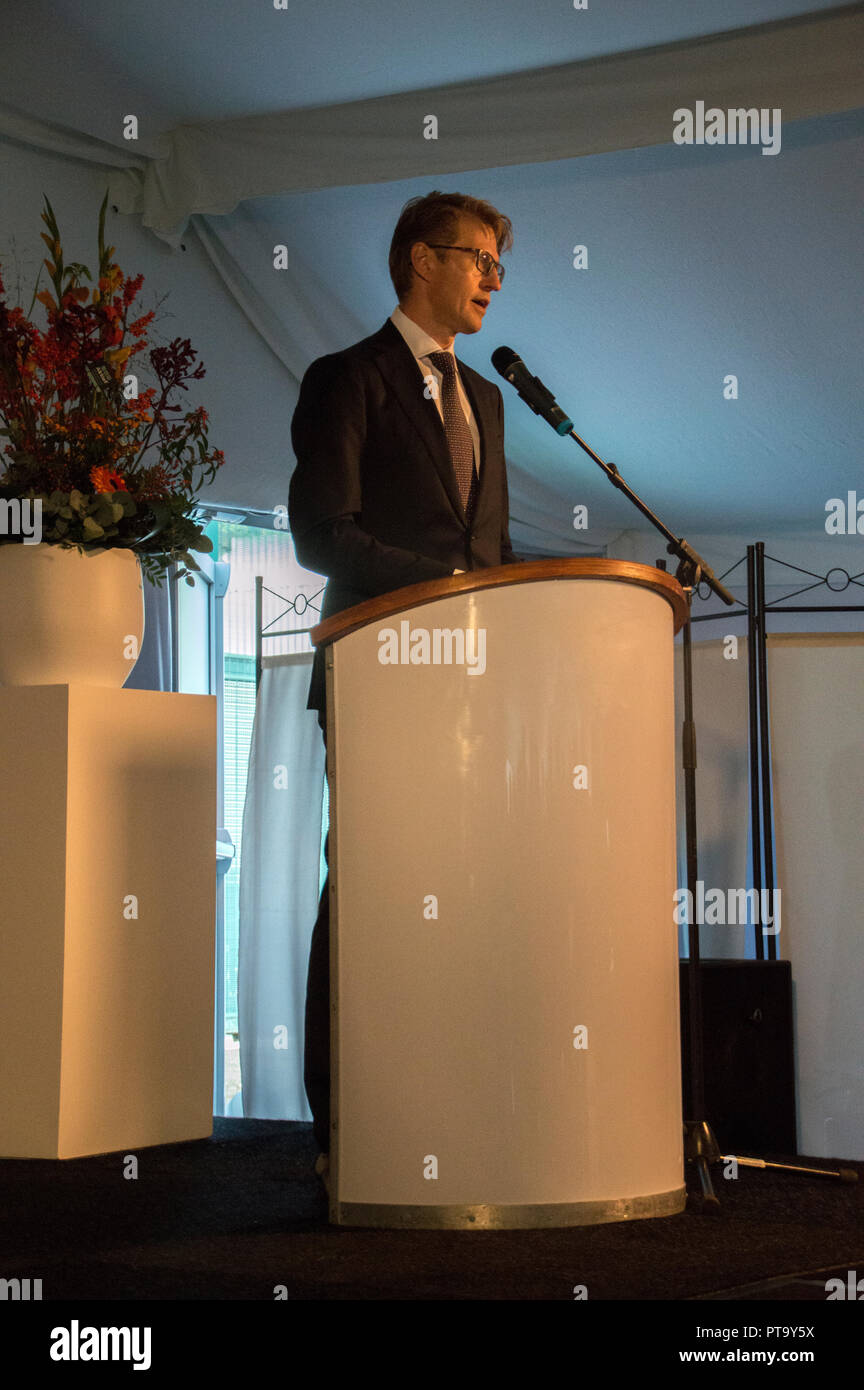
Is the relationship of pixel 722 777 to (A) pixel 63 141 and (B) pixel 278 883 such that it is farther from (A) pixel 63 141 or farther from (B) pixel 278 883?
(A) pixel 63 141

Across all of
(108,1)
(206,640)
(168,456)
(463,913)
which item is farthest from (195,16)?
(463,913)

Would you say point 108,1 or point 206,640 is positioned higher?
point 108,1

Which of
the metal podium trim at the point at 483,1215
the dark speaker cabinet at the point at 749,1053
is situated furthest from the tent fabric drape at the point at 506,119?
the metal podium trim at the point at 483,1215

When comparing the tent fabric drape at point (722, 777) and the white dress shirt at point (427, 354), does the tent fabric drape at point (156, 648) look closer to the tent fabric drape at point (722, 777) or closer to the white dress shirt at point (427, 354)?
the tent fabric drape at point (722, 777)

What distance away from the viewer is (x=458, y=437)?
6.75 feet

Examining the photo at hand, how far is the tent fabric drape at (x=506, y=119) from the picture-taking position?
3342 mm

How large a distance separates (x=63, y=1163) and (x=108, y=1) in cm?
296

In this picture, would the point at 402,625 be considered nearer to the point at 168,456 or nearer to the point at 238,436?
the point at 168,456

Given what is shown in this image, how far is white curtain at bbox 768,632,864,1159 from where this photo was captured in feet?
13.1

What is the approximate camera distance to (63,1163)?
2.01 metres

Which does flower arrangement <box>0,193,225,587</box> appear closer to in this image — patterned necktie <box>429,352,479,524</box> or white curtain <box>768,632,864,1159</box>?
patterned necktie <box>429,352,479,524</box>

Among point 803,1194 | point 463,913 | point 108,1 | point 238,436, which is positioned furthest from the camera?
point 238,436

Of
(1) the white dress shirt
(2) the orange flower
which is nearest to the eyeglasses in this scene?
(1) the white dress shirt

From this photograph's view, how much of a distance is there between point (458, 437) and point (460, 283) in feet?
0.84
